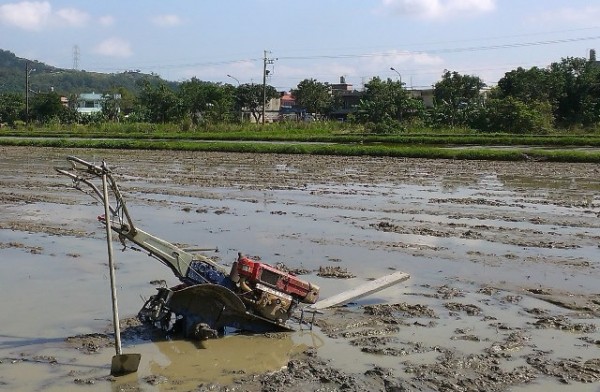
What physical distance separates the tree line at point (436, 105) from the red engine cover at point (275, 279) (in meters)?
41.0

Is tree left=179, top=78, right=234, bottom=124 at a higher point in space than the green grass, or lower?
higher

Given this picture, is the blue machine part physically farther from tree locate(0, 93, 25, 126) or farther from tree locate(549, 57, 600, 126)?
tree locate(0, 93, 25, 126)

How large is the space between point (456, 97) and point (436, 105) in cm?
191

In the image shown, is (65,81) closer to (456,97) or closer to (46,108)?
(46,108)

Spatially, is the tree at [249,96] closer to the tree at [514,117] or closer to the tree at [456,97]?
the tree at [456,97]

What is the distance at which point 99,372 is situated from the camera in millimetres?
6527

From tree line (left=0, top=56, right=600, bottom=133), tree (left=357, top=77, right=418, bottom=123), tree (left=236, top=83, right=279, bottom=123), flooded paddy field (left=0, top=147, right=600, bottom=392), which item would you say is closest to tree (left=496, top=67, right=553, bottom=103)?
tree line (left=0, top=56, right=600, bottom=133)

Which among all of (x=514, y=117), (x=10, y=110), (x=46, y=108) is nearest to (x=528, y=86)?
(x=514, y=117)

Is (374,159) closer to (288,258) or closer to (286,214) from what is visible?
(286,214)

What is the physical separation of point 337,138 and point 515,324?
1306 inches

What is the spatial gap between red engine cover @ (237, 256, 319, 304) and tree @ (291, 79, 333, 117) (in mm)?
70965

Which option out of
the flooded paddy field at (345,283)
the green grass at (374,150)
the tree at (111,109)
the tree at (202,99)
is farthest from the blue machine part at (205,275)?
the tree at (111,109)

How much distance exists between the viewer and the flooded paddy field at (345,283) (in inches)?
257

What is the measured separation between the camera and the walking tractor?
713 cm
